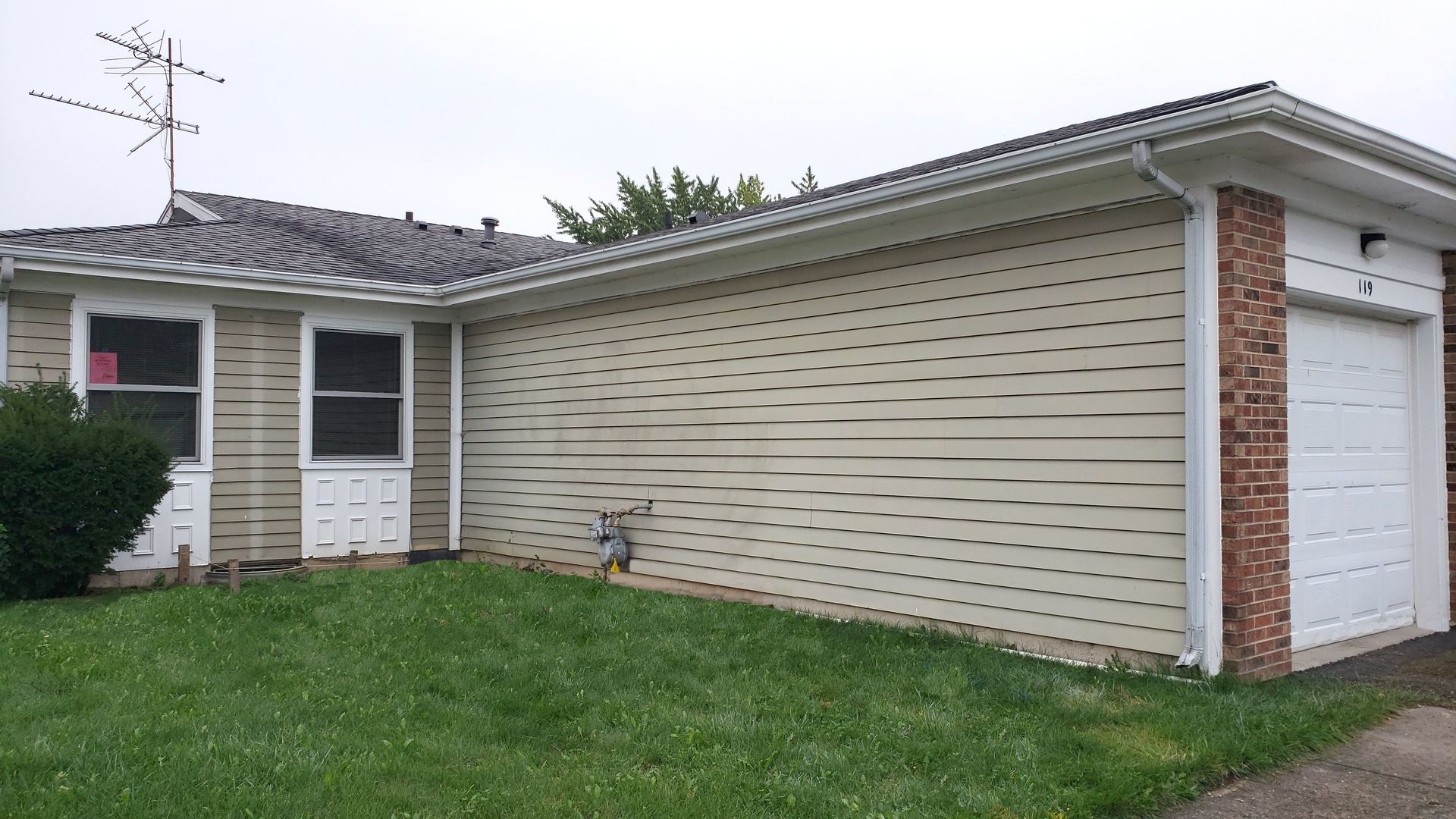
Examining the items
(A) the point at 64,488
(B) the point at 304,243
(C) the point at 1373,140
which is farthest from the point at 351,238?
(C) the point at 1373,140

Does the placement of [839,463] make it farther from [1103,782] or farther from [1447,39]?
[1447,39]

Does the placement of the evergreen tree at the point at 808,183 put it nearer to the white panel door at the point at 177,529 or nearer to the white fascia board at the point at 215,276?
the white fascia board at the point at 215,276

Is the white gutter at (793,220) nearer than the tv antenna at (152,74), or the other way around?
the white gutter at (793,220)

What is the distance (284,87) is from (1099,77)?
23143 millimetres

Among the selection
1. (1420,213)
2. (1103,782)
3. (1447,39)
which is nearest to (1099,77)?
(1447,39)

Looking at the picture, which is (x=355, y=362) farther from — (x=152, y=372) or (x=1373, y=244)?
(x=1373, y=244)

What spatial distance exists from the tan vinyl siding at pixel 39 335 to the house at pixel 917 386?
0.02 meters

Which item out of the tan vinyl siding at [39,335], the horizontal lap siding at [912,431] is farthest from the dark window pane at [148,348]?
the horizontal lap siding at [912,431]

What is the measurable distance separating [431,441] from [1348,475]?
794cm

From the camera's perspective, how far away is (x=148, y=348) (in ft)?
29.7

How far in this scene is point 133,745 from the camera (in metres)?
4.14

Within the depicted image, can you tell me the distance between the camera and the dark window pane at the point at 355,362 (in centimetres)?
997

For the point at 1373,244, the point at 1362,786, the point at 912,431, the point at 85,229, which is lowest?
the point at 1362,786

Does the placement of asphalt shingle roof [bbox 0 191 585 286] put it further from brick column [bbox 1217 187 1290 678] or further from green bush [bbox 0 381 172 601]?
brick column [bbox 1217 187 1290 678]
